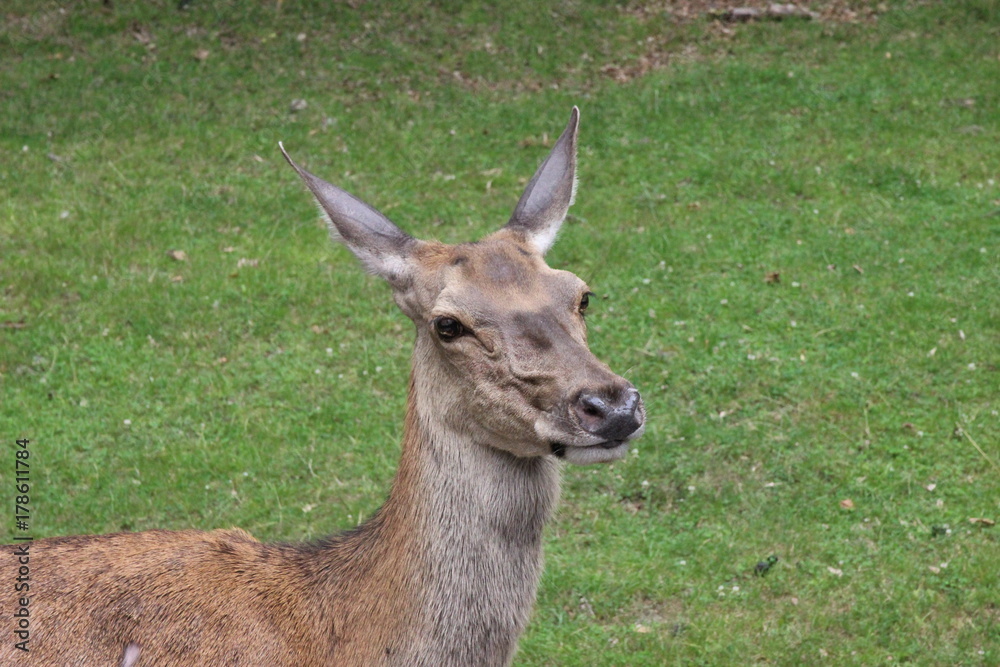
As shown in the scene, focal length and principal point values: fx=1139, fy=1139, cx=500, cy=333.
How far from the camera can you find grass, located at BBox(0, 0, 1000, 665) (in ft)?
21.5

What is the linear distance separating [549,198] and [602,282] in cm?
432

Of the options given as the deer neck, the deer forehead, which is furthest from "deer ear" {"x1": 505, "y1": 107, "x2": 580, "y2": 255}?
the deer neck

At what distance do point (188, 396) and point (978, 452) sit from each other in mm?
5270

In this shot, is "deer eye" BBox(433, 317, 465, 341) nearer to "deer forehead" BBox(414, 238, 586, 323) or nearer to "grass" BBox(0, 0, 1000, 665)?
"deer forehead" BBox(414, 238, 586, 323)

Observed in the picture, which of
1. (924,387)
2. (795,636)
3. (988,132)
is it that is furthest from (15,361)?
(988,132)

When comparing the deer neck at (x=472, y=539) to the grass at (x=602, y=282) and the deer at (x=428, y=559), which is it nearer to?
the deer at (x=428, y=559)

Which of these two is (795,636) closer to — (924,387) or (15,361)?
(924,387)

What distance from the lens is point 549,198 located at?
4.96 meters

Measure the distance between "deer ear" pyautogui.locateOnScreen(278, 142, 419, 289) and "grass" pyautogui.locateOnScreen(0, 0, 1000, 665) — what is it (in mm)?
2442

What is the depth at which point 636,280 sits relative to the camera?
364 inches

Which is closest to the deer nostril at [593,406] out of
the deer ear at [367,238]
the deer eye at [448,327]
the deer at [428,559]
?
the deer at [428,559]

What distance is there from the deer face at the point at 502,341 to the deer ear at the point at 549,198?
0.19 feet

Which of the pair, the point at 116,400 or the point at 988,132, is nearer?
the point at 116,400

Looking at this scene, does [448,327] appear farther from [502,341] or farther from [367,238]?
[367,238]
